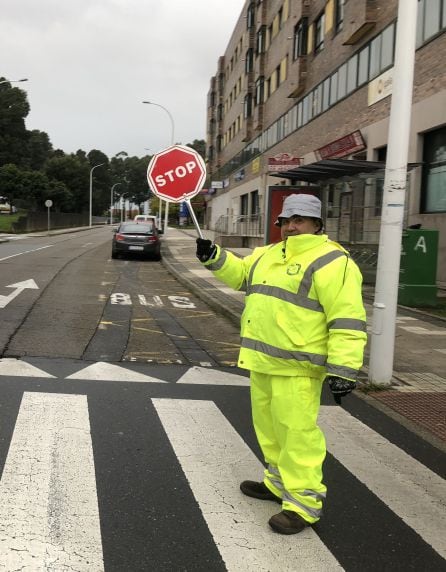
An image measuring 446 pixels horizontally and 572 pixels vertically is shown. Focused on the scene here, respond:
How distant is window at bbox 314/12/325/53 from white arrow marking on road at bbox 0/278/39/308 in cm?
1785

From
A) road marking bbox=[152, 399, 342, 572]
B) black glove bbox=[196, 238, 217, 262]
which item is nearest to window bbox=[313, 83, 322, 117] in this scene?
road marking bbox=[152, 399, 342, 572]

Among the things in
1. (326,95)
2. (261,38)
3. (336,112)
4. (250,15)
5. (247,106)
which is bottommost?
(336,112)

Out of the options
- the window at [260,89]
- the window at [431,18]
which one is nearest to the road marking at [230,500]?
the window at [431,18]

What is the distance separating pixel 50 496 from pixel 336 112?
21769mm

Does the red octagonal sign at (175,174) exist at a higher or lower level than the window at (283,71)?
lower

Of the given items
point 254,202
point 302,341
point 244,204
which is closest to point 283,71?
point 254,202

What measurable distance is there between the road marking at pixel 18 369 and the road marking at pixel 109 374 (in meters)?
0.34

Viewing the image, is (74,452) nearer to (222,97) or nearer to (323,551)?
(323,551)

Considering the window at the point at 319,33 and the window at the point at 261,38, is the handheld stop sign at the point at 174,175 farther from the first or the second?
the window at the point at 261,38

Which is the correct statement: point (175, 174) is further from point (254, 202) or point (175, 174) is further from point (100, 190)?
point (100, 190)

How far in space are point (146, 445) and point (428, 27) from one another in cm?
1520

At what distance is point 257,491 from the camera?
11.2 ft

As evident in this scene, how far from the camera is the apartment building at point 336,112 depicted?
14969 millimetres

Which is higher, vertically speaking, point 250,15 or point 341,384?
point 250,15
